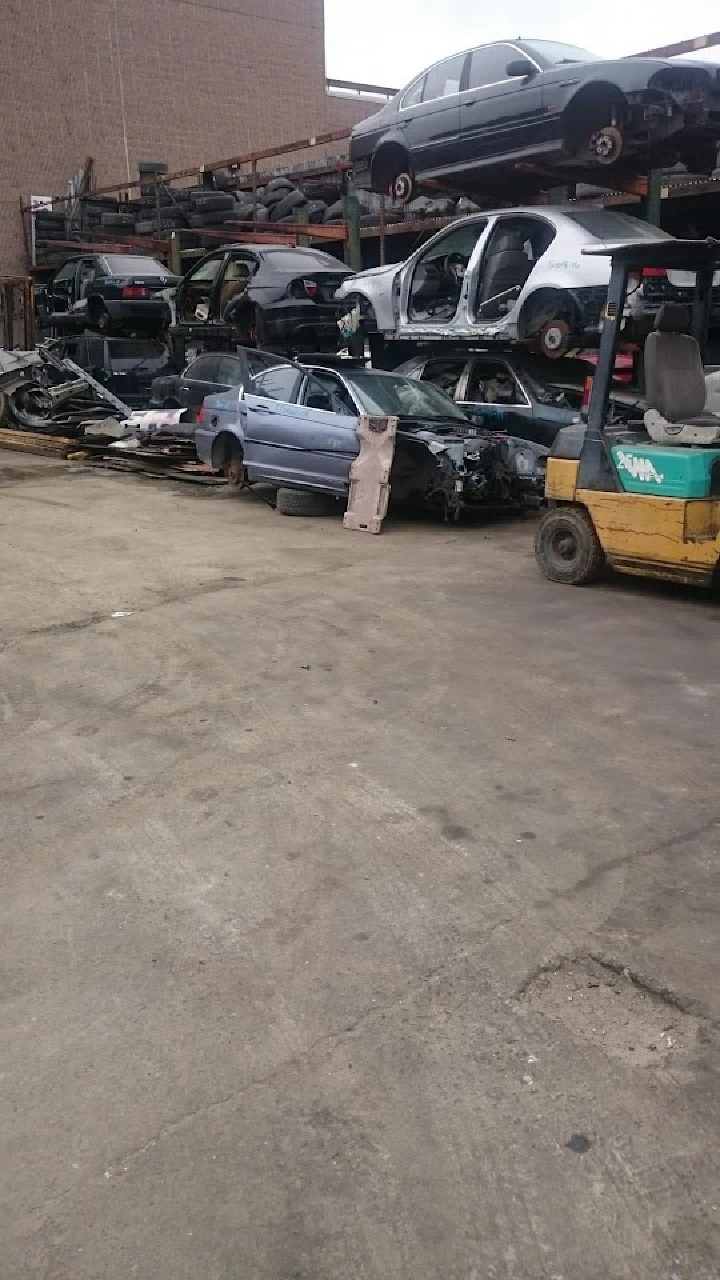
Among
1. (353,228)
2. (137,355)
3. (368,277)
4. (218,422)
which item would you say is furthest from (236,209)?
(218,422)

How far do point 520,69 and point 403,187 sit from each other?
2767 millimetres

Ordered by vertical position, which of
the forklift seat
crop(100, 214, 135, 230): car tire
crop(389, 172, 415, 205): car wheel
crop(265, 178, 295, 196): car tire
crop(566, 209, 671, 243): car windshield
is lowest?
the forklift seat

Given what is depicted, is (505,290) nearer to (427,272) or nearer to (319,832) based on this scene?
(427,272)

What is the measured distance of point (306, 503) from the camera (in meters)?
11.4

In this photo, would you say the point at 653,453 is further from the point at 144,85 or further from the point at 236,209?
the point at 144,85

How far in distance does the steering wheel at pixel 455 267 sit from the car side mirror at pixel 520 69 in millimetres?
1992

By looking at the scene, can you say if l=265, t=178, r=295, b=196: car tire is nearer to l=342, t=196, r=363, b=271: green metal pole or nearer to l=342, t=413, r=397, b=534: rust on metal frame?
l=342, t=196, r=363, b=271: green metal pole

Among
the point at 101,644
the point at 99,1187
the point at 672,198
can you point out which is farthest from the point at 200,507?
the point at 99,1187

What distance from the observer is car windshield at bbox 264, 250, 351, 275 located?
15.6m

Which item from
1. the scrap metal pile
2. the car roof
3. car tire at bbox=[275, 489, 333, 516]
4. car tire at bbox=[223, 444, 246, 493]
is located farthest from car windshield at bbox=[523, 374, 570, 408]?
the scrap metal pile

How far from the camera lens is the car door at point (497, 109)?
39.0ft

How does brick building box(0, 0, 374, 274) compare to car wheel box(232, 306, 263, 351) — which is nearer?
car wheel box(232, 306, 263, 351)

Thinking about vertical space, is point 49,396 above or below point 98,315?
below

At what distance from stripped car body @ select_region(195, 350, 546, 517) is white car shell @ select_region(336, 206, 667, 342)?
125cm
